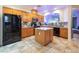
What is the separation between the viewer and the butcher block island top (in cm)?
301

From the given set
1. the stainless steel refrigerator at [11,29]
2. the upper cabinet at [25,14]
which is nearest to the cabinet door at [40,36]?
the upper cabinet at [25,14]

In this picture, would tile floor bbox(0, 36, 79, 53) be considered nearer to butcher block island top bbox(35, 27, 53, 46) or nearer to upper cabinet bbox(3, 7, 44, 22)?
butcher block island top bbox(35, 27, 53, 46)

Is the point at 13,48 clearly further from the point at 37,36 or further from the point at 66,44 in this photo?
the point at 66,44

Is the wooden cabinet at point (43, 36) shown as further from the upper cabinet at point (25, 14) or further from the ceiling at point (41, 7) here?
the ceiling at point (41, 7)

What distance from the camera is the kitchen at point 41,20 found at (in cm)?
284

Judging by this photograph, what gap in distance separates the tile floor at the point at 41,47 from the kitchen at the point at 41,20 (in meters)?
0.06

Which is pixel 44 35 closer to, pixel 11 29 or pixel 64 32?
pixel 64 32

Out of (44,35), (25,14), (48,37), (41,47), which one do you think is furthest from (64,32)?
(25,14)

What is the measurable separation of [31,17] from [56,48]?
3.27 ft

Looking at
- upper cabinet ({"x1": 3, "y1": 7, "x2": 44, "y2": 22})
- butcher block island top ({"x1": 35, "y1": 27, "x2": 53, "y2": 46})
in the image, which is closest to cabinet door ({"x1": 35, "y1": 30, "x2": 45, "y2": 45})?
butcher block island top ({"x1": 35, "y1": 27, "x2": 53, "y2": 46})

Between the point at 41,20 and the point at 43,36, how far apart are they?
50 centimetres

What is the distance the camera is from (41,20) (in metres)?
2.88

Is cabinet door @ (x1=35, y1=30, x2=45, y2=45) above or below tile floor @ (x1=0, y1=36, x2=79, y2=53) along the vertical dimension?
above

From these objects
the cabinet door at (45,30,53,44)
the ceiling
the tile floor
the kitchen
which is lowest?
the tile floor
